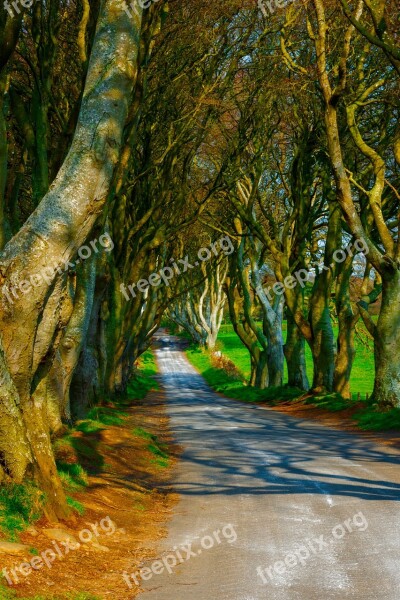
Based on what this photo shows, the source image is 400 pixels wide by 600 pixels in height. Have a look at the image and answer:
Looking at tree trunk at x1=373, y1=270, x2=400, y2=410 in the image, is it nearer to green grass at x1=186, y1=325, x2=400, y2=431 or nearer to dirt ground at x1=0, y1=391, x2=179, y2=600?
green grass at x1=186, y1=325, x2=400, y2=431

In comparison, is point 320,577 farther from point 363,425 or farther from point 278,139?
point 278,139

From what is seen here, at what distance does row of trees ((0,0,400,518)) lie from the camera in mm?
7367

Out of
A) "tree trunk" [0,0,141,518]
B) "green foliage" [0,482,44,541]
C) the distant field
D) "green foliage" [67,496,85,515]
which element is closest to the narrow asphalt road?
"green foliage" [67,496,85,515]

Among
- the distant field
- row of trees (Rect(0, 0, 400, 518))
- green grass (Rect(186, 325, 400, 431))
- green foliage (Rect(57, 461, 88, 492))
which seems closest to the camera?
row of trees (Rect(0, 0, 400, 518))

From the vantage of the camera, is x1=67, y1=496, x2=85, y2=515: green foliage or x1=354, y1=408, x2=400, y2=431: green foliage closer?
x1=67, y1=496, x2=85, y2=515: green foliage

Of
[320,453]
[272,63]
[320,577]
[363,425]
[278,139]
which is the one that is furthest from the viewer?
[278,139]

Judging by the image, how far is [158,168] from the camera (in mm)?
25766

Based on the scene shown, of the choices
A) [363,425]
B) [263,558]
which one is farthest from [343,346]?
[263,558]

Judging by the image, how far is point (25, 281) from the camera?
7023mm

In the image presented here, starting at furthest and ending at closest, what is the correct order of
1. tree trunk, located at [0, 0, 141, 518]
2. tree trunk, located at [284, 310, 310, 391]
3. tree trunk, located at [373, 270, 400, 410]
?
tree trunk, located at [284, 310, 310, 391], tree trunk, located at [373, 270, 400, 410], tree trunk, located at [0, 0, 141, 518]

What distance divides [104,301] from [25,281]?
14.8 m

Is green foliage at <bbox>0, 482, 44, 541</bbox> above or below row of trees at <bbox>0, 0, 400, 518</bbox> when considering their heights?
below

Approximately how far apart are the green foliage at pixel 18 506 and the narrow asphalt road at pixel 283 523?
122cm

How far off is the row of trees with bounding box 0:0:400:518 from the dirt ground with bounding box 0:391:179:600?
72cm
